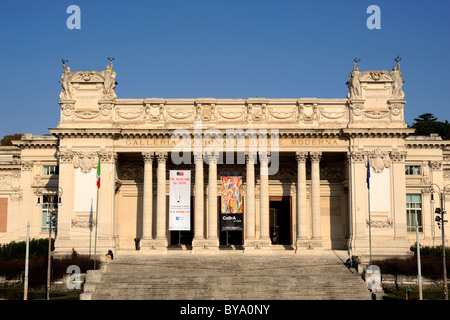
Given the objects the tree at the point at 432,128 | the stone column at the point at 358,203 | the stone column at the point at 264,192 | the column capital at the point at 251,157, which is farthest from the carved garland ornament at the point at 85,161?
the tree at the point at 432,128

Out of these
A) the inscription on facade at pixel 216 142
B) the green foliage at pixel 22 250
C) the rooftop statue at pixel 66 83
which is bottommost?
the green foliage at pixel 22 250

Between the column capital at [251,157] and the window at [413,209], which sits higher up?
the column capital at [251,157]

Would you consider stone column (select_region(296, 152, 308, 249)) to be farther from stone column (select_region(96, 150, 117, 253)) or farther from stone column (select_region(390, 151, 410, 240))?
stone column (select_region(96, 150, 117, 253))

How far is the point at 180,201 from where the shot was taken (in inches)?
2170

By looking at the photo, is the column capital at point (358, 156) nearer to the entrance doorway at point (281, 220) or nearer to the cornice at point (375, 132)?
the cornice at point (375, 132)

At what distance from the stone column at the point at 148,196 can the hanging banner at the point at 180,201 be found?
2.56 m

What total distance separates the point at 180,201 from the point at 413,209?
80.3 feet

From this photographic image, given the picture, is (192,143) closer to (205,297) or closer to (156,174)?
(156,174)

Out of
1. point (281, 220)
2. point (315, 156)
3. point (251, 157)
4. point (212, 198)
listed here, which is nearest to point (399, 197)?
point (315, 156)

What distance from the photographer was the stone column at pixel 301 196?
2232 inches

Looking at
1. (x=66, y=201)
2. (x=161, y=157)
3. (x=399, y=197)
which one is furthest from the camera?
(x=161, y=157)

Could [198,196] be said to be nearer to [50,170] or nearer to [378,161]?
[378,161]

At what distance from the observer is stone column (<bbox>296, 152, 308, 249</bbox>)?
5669 cm
